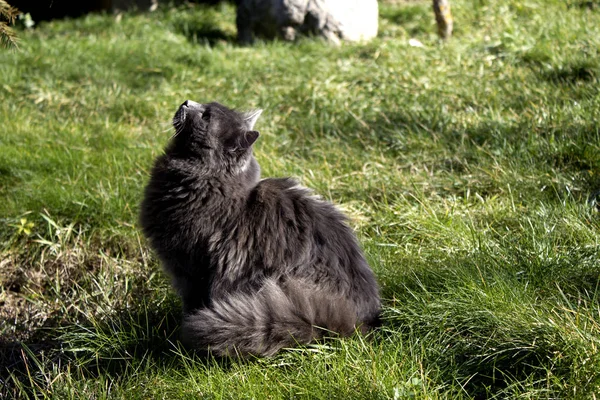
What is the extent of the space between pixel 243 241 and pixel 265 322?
1.45 ft

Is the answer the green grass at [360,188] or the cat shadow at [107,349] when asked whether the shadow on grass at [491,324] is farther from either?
the cat shadow at [107,349]

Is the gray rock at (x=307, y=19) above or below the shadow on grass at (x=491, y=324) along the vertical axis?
above

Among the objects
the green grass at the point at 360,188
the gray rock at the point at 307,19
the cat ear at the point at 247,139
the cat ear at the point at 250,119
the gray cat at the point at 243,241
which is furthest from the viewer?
the gray rock at the point at 307,19

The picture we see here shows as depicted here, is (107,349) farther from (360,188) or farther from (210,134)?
(360,188)

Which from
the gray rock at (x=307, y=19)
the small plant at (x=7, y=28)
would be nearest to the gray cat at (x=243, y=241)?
the small plant at (x=7, y=28)

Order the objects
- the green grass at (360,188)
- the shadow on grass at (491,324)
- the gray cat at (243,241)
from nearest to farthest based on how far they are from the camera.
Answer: the shadow on grass at (491,324) → the green grass at (360,188) → the gray cat at (243,241)

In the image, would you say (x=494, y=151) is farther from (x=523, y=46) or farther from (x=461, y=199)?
(x=523, y=46)

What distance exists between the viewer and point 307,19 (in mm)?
6621

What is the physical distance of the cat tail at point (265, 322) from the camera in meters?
2.58

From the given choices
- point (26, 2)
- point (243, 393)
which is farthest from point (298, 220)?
point (26, 2)

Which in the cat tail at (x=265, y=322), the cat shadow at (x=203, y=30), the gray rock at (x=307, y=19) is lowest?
the cat tail at (x=265, y=322)

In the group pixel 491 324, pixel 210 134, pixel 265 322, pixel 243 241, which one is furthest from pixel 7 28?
pixel 491 324

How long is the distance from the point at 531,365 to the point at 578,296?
0.57 metres

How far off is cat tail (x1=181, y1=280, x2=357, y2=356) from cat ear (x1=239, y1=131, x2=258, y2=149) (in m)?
0.68
